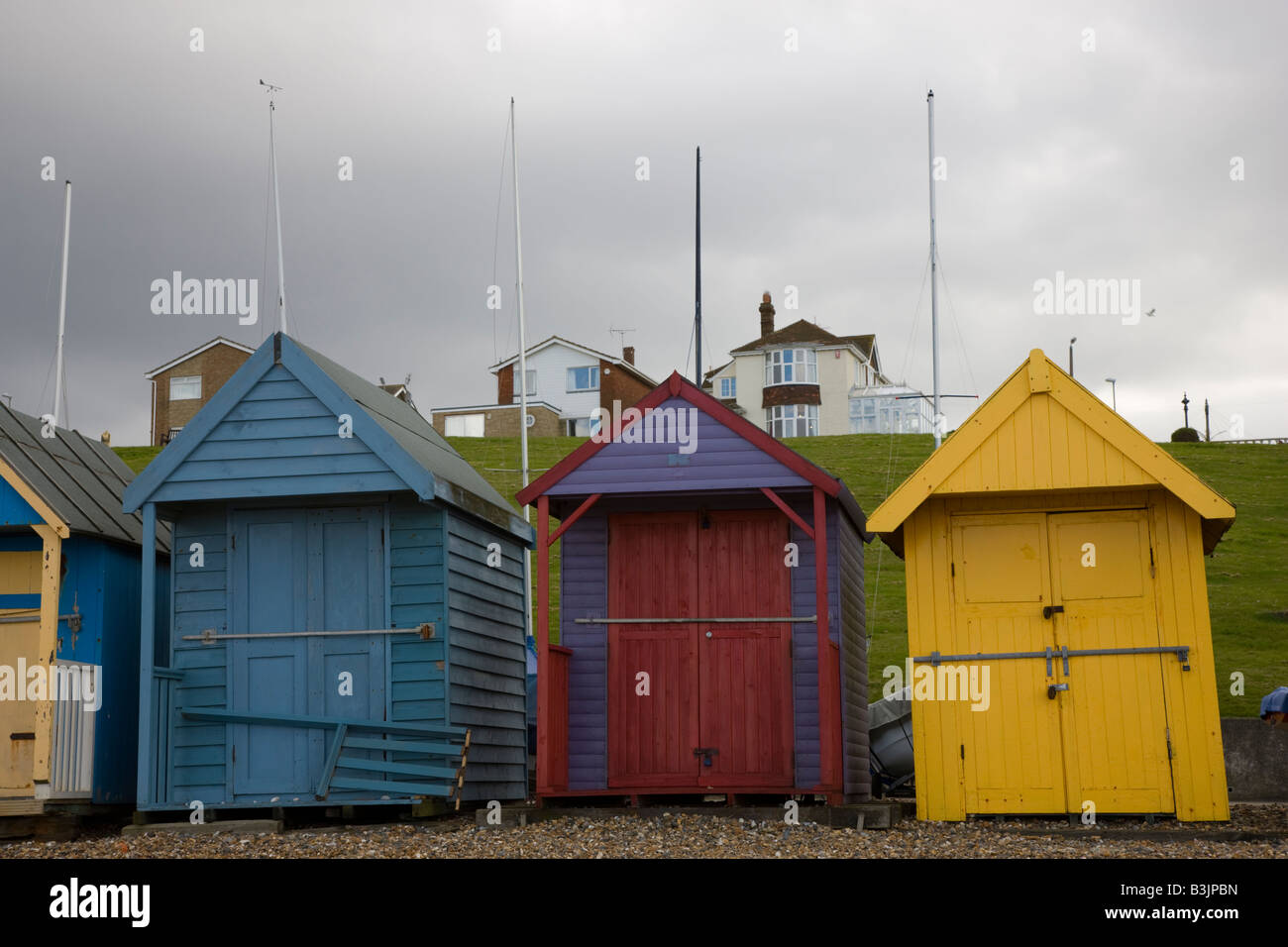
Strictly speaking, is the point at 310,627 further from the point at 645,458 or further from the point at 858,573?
the point at 858,573

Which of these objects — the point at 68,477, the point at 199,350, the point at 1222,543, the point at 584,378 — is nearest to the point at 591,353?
the point at 584,378

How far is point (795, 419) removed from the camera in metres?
68.6

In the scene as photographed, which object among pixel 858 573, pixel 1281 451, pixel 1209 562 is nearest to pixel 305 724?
pixel 858 573

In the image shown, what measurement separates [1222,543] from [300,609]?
90.7ft

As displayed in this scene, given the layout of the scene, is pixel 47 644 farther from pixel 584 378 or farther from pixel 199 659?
pixel 584 378

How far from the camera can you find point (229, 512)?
1430cm

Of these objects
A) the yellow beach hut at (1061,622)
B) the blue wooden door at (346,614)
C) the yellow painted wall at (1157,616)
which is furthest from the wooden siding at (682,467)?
the blue wooden door at (346,614)

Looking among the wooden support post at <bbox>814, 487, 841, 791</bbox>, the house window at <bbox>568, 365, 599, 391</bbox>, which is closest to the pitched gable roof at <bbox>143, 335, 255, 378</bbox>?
the house window at <bbox>568, 365, 599, 391</bbox>

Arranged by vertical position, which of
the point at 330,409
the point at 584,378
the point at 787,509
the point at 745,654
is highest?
the point at 584,378

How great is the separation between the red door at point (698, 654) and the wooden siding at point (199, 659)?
3835 millimetres

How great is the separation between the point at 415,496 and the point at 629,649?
2.63 m

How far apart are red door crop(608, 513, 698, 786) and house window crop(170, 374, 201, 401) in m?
57.7

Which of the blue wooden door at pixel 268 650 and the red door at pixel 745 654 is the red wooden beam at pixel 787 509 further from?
the blue wooden door at pixel 268 650

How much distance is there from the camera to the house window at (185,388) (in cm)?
6819
